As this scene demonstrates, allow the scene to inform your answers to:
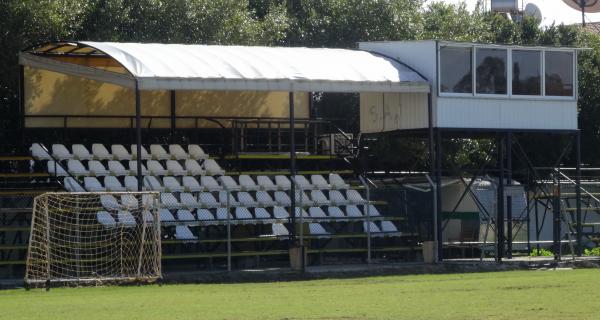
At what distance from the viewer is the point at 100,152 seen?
106 feet

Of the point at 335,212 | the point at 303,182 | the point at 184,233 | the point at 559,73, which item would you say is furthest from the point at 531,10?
the point at 184,233

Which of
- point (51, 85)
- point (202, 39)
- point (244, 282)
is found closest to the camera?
point (244, 282)

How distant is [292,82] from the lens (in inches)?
1163

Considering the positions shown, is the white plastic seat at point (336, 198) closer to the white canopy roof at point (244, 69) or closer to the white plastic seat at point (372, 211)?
the white plastic seat at point (372, 211)

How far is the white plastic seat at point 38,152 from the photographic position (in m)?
30.7

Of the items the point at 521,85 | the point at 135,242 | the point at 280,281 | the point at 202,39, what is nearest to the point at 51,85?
the point at 202,39

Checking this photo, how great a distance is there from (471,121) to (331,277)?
6817 mm

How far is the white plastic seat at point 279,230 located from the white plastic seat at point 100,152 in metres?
4.95

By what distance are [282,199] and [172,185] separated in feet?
9.98

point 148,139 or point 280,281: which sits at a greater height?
point 148,139

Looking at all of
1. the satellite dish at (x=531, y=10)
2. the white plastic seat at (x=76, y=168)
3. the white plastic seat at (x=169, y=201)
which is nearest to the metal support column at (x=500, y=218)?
the white plastic seat at (x=169, y=201)

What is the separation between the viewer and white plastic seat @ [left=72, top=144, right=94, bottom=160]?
104 ft

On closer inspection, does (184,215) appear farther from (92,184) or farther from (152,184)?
(92,184)

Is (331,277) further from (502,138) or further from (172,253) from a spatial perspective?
(502,138)
